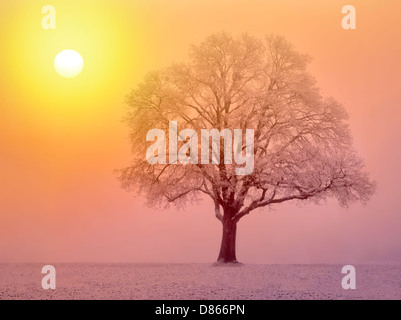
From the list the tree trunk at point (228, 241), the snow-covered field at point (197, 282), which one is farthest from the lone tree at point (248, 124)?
the snow-covered field at point (197, 282)

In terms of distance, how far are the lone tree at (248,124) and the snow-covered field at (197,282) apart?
81.1 inches

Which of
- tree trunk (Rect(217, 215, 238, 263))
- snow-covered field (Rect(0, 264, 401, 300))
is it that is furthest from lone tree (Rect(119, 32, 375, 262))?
snow-covered field (Rect(0, 264, 401, 300))

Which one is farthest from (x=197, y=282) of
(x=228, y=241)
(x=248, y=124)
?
(x=248, y=124)

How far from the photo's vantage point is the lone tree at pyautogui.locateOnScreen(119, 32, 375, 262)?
Result: 705 inches

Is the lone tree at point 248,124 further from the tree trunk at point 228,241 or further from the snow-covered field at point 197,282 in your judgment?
the snow-covered field at point 197,282

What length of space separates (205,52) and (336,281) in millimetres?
8061

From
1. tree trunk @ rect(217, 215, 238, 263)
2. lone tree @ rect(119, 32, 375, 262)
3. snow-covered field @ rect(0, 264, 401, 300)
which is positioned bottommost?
snow-covered field @ rect(0, 264, 401, 300)

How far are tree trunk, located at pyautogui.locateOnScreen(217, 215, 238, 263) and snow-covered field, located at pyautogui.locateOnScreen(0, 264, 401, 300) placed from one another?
0.50m

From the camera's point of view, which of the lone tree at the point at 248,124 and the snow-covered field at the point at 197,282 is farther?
the lone tree at the point at 248,124

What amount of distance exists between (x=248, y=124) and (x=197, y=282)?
5391mm

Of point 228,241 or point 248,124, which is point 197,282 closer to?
point 228,241

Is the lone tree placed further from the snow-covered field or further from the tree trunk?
the snow-covered field

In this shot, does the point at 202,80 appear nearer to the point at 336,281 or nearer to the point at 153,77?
the point at 153,77

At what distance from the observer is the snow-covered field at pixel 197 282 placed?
14.2 meters
